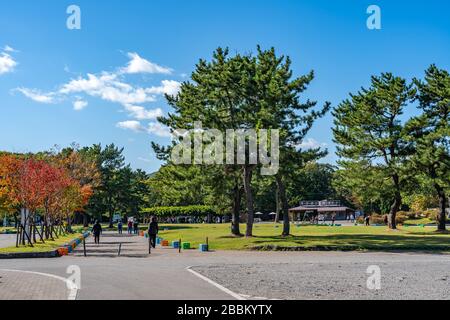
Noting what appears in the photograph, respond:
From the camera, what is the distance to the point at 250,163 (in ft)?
109

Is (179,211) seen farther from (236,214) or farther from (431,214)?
(236,214)

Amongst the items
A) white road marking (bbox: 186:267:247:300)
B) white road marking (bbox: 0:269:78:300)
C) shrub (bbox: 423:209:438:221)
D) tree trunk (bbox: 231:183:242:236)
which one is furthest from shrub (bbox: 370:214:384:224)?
white road marking (bbox: 0:269:78:300)

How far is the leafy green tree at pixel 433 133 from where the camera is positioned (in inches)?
1748

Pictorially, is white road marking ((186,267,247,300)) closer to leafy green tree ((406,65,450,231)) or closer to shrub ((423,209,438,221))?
leafy green tree ((406,65,450,231))

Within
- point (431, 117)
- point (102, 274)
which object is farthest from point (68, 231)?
point (102, 274)

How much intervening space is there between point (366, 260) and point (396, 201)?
95.3 ft

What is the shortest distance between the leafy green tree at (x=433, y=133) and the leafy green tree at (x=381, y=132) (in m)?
1.46

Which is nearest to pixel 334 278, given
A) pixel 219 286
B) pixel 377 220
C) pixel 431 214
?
pixel 219 286

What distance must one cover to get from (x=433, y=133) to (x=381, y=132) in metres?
5.11

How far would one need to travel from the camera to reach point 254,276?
51.3 ft

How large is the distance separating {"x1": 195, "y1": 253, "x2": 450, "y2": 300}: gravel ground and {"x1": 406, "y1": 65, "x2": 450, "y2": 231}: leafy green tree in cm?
2388

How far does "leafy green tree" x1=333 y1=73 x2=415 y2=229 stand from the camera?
4700 cm
